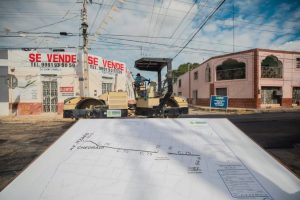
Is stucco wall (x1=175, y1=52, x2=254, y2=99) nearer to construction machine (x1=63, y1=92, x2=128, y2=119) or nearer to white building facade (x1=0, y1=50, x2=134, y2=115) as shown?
white building facade (x1=0, y1=50, x2=134, y2=115)

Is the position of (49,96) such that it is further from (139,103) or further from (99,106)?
(139,103)

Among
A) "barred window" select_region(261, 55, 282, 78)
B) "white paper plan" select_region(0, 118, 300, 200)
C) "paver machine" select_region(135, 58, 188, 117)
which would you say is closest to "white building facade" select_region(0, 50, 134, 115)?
"paver machine" select_region(135, 58, 188, 117)

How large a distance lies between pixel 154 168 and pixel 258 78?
2619 cm

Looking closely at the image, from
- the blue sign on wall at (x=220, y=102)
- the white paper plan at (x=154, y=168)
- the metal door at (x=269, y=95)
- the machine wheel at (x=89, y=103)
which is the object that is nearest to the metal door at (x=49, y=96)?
the machine wheel at (x=89, y=103)

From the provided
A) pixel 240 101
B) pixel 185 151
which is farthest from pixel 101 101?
pixel 240 101

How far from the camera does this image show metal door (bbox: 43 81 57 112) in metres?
18.9

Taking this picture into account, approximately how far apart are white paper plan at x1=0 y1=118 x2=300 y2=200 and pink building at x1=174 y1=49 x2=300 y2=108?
24966 mm

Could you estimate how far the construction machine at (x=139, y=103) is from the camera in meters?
9.70

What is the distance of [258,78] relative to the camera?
24297 millimetres

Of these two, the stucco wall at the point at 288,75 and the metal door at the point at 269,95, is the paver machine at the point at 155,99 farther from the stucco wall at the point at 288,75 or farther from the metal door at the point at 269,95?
the stucco wall at the point at 288,75

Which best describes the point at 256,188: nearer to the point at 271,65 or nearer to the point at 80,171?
the point at 80,171

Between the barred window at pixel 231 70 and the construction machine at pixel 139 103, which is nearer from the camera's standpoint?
the construction machine at pixel 139 103

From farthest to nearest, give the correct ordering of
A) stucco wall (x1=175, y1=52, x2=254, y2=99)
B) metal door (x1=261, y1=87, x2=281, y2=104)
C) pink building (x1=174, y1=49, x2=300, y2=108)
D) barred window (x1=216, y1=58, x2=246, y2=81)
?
barred window (x1=216, y1=58, x2=246, y2=81) < metal door (x1=261, y1=87, x2=281, y2=104) < stucco wall (x1=175, y1=52, x2=254, y2=99) < pink building (x1=174, y1=49, x2=300, y2=108)

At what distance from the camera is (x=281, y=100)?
25938 mm
